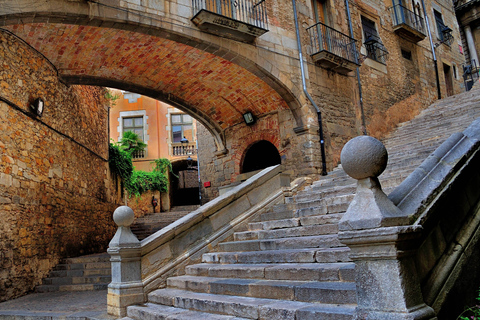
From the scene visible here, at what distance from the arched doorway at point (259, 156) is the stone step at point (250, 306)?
6.90 metres

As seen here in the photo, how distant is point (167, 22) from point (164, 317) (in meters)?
5.55

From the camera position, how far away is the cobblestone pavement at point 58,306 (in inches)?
177

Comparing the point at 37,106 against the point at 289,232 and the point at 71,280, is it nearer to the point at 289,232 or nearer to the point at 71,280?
→ the point at 71,280

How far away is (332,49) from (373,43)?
2.46 meters

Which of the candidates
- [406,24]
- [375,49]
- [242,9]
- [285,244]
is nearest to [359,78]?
[375,49]

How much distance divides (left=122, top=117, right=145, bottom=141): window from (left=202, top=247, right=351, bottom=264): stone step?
17.6 m

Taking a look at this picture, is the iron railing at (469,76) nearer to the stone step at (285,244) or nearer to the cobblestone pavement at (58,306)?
the stone step at (285,244)

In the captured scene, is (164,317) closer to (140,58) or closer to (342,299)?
(342,299)

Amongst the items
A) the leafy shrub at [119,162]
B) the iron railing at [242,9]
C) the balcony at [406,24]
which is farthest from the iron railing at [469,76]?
the leafy shrub at [119,162]

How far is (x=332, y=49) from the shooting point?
10531 mm

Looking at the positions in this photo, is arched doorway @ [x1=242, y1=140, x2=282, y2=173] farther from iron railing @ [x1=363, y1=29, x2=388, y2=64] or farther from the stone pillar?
the stone pillar

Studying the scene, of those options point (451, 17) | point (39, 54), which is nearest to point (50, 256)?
point (39, 54)

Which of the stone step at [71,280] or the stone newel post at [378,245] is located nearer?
the stone newel post at [378,245]

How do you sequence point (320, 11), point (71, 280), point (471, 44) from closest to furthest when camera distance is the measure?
1. point (71, 280)
2. point (320, 11)
3. point (471, 44)
